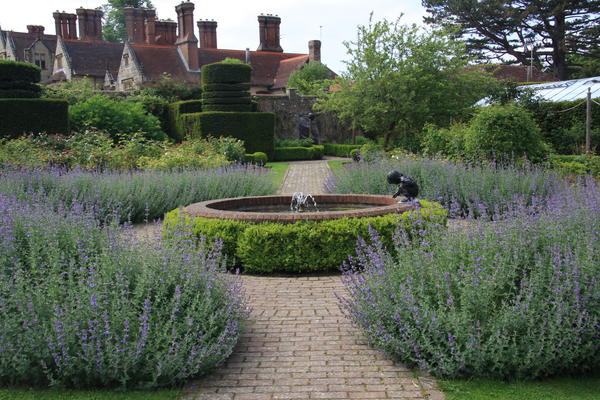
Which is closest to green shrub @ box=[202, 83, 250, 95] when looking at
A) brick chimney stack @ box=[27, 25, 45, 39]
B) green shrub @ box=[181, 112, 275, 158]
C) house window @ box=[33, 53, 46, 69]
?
green shrub @ box=[181, 112, 275, 158]

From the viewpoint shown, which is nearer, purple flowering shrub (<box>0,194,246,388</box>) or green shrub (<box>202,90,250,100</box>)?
purple flowering shrub (<box>0,194,246,388</box>)

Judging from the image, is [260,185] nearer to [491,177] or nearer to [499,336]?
[491,177]

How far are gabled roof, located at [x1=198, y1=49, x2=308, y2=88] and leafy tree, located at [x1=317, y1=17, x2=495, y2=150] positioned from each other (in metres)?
18.5

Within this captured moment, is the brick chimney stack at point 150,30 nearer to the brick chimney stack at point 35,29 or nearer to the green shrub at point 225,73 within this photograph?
the brick chimney stack at point 35,29

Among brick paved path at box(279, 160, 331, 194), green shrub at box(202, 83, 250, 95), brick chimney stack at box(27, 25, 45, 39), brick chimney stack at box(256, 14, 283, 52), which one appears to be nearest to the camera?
brick paved path at box(279, 160, 331, 194)

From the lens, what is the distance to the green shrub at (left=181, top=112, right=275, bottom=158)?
24.7 metres

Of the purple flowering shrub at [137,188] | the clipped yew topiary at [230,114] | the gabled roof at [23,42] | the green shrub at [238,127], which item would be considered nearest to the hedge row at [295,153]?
the green shrub at [238,127]

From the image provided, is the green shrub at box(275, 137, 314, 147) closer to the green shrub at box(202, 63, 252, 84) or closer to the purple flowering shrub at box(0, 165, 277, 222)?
the green shrub at box(202, 63, 252, 84)

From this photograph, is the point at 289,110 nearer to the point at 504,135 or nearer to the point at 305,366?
the point at 504,135

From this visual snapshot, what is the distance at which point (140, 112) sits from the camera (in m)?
24.3

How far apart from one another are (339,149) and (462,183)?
1942 cm

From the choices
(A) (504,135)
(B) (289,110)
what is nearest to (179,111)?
(B) (289,110)

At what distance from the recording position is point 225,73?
2494 centimetres

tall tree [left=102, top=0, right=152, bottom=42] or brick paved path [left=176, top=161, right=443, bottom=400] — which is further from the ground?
tall tree [left=102, top=0, right=152, bottom=42]
